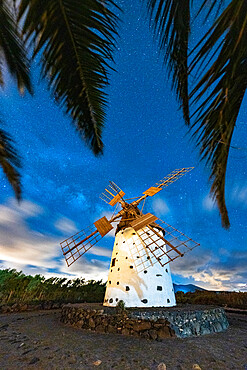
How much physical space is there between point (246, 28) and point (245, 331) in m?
9.46

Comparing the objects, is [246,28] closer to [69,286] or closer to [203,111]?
[203,111]

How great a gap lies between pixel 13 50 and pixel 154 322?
7511 millimetres

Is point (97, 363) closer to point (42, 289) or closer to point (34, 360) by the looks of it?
point (34, 360)

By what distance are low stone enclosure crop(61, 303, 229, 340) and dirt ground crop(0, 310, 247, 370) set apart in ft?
0.98

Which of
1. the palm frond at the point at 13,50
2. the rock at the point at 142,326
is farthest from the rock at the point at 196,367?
the palm frond at the point at 13,50

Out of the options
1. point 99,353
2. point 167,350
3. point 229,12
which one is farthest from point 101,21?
point 167,350

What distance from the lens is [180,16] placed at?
1.22m

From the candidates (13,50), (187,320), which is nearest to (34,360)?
(187,320)

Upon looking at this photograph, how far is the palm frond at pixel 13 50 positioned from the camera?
174 centimetres

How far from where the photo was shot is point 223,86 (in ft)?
3.88

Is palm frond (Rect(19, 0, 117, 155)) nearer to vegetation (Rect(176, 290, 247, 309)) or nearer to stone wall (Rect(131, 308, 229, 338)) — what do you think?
stone wall (Rect(131, 308, 229, 338))

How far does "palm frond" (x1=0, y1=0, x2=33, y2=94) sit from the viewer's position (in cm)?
174

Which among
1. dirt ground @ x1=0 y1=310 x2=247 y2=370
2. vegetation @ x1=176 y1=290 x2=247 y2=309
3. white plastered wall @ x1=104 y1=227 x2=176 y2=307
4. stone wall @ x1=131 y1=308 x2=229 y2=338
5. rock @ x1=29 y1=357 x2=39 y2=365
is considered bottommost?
rock @ x1=29 y1=357 x2=39 y2=365

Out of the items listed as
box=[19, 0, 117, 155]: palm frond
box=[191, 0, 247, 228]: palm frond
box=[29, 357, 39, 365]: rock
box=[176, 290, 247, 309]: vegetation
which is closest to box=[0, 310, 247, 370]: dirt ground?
box=[29, 357, 39, 365]: rock
